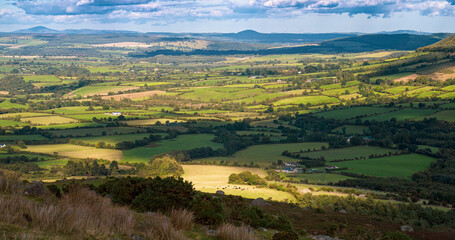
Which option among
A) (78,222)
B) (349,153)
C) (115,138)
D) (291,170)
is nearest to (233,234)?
(78,222)

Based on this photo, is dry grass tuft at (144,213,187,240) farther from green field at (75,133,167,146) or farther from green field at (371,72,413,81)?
green field at (371,72,413,81)

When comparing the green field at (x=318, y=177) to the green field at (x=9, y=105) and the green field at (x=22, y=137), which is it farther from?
the green field at (x=9, y=105)

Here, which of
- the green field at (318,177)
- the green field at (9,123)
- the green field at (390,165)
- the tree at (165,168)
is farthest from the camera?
the green field at (9,123)

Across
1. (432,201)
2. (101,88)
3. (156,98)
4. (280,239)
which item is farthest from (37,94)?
(280,239)

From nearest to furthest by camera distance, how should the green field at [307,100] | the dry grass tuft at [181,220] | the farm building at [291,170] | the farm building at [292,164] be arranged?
the dry grass tuft at [181,220] < the farm building at [291,170] < the farm building at [292,164] < the green field at [307,100]

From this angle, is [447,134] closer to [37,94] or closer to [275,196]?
[275,196]

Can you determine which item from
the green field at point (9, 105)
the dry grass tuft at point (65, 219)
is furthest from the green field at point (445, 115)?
the green field at point (9, 105)
